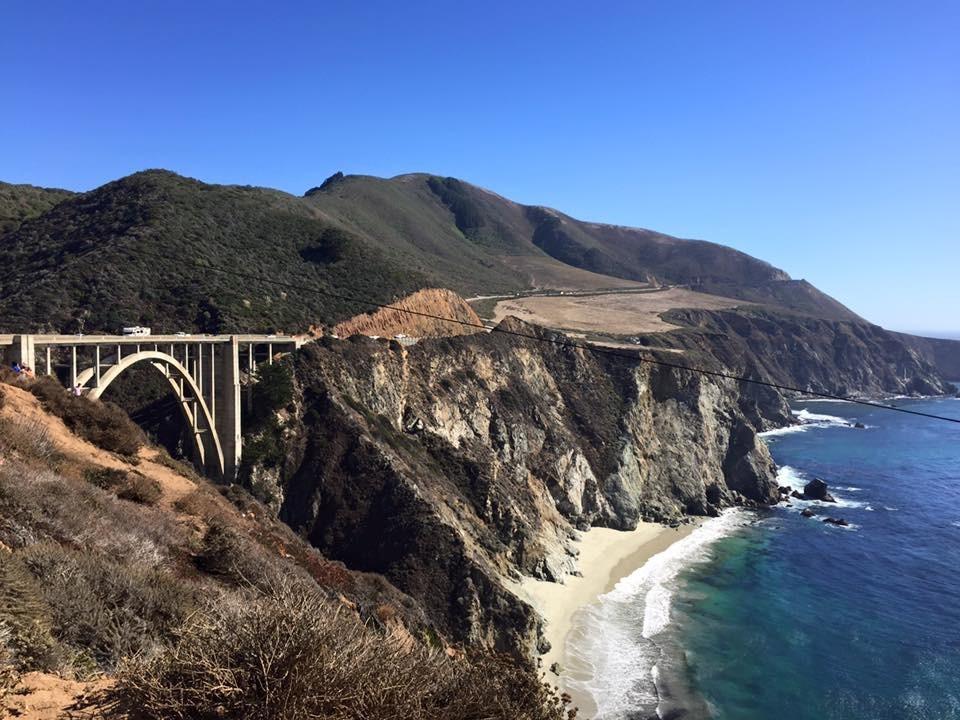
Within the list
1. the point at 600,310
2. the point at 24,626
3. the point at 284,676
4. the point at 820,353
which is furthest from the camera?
the point at 820,353

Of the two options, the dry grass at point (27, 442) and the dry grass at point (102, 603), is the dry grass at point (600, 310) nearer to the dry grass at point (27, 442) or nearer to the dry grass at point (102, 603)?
the dry grass at point (27, 442)

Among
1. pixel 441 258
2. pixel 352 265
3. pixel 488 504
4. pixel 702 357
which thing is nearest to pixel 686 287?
pixel 441 258

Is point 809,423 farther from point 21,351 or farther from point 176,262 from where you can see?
point 21,351

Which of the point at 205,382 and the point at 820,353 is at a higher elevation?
the point at 820,353

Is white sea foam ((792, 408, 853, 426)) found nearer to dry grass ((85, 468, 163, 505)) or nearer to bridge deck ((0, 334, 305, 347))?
bridge deck ((0, 334, 305, 347))

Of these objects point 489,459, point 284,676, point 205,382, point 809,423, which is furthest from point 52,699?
point 809,423

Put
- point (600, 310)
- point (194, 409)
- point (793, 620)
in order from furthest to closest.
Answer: point (600, 310), point (793, 620), point (194, 409)

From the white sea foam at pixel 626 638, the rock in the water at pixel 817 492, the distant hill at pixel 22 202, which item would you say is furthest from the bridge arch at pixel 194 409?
the rock in the water at pixel 817 492
